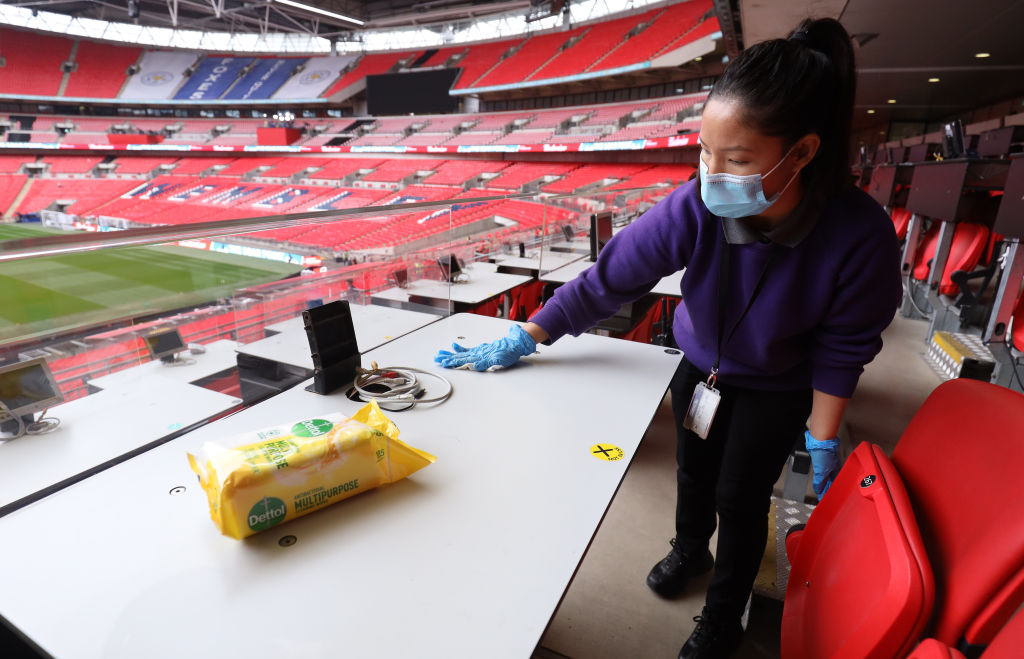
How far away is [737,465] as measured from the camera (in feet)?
4.08

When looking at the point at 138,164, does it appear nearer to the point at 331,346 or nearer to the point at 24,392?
the point at 24,392

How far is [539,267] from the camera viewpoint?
3.61 m

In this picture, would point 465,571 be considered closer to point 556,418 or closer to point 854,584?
point 556,418

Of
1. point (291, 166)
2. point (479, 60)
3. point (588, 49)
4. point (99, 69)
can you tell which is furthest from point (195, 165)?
point (588, 49)

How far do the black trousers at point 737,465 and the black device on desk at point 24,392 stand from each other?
1419 millimetres

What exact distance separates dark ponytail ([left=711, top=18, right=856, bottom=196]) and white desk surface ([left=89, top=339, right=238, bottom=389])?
1.44 meters

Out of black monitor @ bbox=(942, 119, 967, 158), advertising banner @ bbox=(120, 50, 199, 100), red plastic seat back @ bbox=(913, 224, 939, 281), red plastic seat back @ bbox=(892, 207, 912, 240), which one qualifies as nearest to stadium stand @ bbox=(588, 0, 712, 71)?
red plastic seat back @ bbox=(892, 207, 912, 240)

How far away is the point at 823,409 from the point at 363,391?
1.01 m

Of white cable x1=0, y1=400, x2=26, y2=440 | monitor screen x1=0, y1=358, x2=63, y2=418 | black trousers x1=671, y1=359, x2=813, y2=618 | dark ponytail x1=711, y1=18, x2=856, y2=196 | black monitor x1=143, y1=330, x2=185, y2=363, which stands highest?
dark ponytail x1=711, y1=18, x2=856, y2=196

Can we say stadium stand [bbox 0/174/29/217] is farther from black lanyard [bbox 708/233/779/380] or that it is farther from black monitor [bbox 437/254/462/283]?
black lanyard [bbox 708/233/779/380]

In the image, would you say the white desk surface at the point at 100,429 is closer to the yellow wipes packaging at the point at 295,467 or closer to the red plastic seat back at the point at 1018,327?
the yellow wipes packaging at the point at 295,467

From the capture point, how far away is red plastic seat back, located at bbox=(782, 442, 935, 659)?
0.65 m

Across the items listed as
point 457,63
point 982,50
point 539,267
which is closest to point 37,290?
point 539,267

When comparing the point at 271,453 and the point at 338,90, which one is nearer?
the point at 271,453
